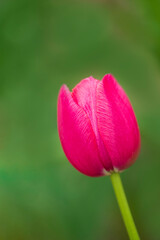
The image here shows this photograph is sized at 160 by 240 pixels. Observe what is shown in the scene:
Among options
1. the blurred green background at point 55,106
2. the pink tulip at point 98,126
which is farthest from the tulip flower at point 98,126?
the blurred green background at point 55,106

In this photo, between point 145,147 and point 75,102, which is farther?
point 145,147

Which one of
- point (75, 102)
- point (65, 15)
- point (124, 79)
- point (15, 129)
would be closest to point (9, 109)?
point (15, 129)

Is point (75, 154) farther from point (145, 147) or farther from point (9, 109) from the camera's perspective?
point (9, 109)

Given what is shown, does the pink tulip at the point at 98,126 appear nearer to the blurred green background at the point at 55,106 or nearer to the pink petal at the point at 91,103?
the pink petal at the point at 91,103

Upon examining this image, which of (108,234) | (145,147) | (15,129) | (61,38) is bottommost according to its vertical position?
(108,234)

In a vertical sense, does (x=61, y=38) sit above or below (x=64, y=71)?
above

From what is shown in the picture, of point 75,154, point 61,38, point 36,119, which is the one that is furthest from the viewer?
point 61,38

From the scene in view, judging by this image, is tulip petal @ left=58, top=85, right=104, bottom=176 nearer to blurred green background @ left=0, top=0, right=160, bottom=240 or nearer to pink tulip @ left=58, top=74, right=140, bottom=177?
pink tulip @ left=58, top=74, right=140, bottom=177
